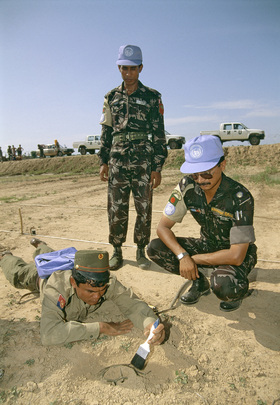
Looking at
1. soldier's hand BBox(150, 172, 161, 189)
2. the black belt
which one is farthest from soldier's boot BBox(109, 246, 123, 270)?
the black belt

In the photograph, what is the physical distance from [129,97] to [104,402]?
304 cm

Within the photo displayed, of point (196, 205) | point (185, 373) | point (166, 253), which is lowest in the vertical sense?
point (185, 373)

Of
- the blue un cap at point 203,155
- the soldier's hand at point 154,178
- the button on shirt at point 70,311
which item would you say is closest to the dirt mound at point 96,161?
the soldier's hand at point 154,178

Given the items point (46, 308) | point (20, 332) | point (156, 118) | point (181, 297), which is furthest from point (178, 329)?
point (156, 118)

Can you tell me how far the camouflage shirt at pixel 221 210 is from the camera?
97.6 inches

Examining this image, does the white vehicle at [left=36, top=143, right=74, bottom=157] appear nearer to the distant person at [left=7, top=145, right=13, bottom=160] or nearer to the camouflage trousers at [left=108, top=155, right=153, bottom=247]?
the distant person at [left=7, top=145, right=13, bottom=160]

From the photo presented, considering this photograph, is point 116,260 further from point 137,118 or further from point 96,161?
point 96,161

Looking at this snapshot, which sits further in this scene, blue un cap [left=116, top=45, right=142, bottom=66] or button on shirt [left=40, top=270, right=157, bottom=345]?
blue un cap [left=116, top=45, right=142, bottom=66]

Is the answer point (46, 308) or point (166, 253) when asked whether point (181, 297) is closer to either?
point (166, 253)

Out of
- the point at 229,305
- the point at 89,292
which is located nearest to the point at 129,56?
the point at 89,292

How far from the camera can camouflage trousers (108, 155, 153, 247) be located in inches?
146

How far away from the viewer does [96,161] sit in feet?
67.9

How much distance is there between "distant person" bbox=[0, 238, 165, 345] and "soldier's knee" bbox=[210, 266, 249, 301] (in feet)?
1.90

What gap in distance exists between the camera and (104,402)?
1.87 m
